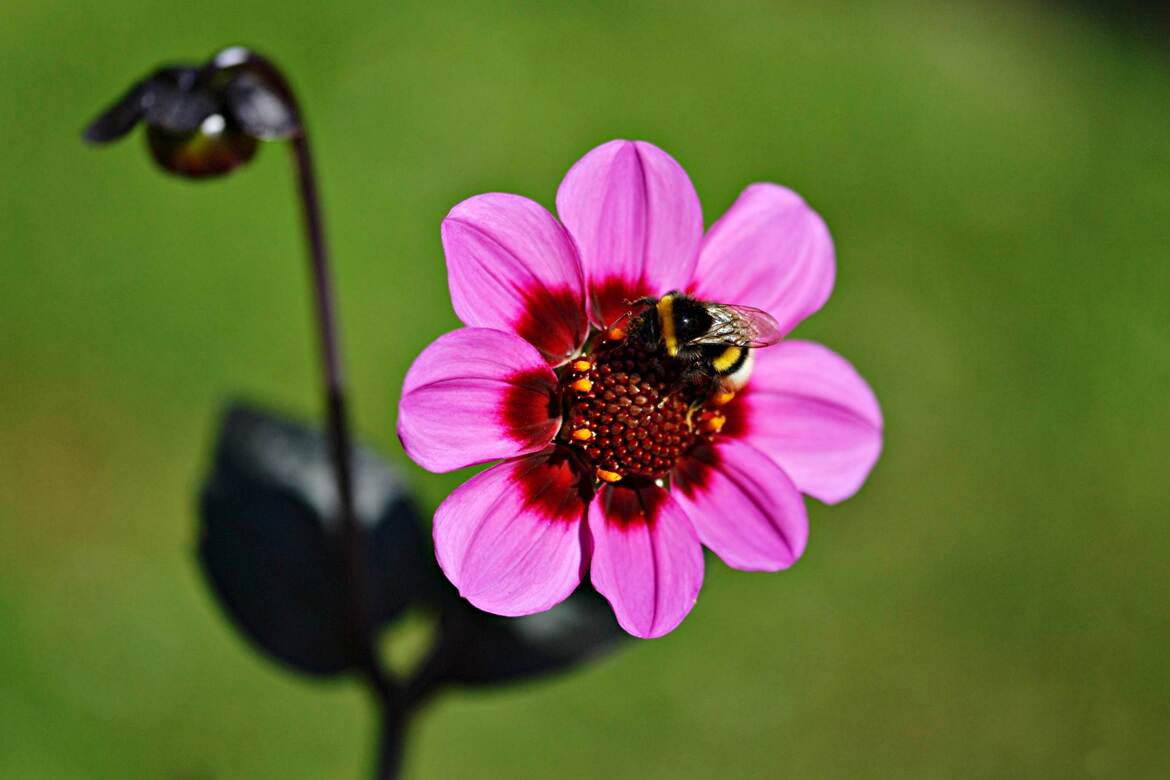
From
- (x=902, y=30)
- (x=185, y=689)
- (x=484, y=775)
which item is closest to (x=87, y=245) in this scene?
(x=185, y=689)

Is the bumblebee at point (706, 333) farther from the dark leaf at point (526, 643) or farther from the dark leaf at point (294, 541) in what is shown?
the dark leaf at point (294, 541)

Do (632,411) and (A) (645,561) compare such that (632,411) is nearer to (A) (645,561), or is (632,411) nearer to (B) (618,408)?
(B) (618,408)

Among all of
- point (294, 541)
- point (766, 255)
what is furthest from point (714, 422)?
point (294, 541)

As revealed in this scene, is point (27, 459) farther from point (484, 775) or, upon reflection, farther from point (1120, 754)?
point (1120, 754)

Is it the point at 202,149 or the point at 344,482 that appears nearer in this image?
the point at 202,149

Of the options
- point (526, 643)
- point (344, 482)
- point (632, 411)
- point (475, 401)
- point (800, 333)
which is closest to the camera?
point (475, 401)
